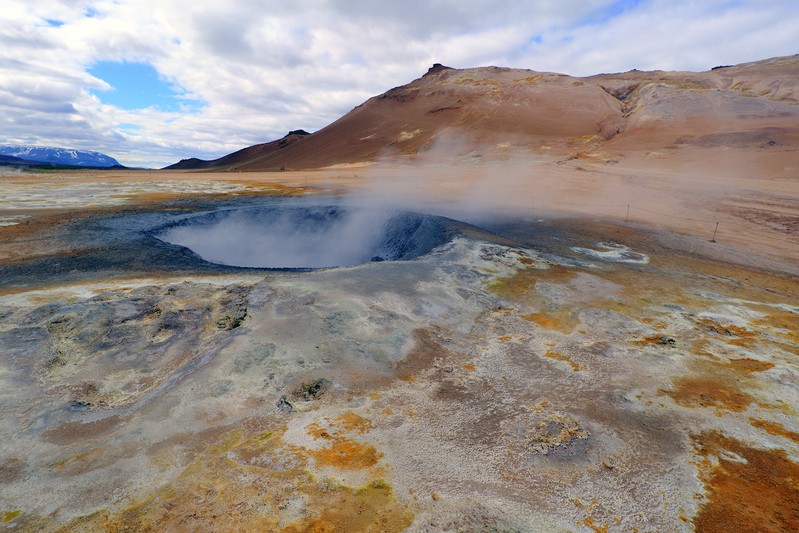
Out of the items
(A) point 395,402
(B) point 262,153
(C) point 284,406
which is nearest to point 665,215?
(A) point 395,402

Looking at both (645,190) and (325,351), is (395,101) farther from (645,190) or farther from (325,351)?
(325,351)

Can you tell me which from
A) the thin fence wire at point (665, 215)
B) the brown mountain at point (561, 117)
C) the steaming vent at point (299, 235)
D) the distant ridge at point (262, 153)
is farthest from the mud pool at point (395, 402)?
the distant ridge at point (262, 153)

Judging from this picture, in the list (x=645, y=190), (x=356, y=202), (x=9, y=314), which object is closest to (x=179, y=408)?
(x=9, y=314)

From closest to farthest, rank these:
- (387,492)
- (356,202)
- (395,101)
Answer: (387,492)
(356,202)
(395,101)

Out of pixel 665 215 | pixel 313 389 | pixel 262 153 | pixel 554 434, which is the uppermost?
pixel 262 153

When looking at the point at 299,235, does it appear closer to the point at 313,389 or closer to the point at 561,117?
the point at 313,389

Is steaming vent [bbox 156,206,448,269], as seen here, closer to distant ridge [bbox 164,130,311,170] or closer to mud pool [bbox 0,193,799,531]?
mud pool [bbox 0,193,799,531]

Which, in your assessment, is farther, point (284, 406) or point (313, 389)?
point (313, 389)
